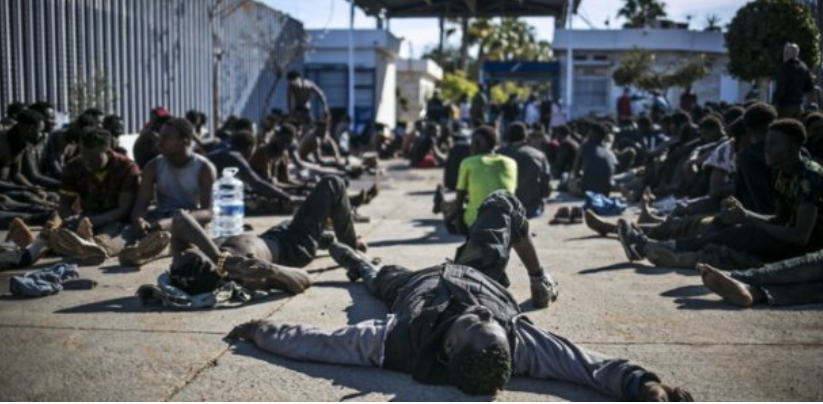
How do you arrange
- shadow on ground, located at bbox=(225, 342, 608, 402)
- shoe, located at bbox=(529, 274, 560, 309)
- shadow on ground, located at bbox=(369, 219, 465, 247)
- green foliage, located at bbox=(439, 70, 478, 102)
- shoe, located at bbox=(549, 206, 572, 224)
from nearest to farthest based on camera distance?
shadow on ground, located at bbox=(225, 342, 608, 402)
shoe, located at bbox=(529, 274, 560, 309)
shadow on ground, located at bbox=(369, 219, 465, 247)
shoe, located at bbox=(549, 206, 572, 224)
green foliage, located at bbox=(439, 70, 478, 102)

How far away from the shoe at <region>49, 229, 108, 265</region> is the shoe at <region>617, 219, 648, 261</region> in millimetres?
4728

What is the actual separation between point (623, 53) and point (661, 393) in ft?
104

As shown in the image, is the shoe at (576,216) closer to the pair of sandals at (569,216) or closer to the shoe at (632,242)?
the pair of sandals at (569,216)

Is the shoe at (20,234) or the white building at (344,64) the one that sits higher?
the white building at (344,64)

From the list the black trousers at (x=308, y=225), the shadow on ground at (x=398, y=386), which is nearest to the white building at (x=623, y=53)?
the black trousers at (x=308, y=225)

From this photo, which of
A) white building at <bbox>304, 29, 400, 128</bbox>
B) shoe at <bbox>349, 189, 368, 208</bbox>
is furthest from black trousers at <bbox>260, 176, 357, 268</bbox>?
white building at <bbox>304, 29, 400, 128</bbox>

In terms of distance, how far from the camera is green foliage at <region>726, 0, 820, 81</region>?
16.1 m

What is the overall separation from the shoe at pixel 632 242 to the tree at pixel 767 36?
881cm

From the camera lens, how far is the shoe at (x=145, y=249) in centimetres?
802

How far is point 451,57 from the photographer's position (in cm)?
7681

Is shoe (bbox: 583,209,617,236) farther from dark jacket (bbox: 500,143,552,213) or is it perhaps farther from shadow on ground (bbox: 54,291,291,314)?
shadow on ground (bbox: 54,291,291,314)

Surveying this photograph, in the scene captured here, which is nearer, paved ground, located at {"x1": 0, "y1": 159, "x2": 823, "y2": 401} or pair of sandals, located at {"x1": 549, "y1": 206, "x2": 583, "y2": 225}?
paved ground, located at {"x1": 0, "y1": 159, "x2": 823, "y2": 401}

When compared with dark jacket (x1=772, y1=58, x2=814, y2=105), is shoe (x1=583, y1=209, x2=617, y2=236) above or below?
below

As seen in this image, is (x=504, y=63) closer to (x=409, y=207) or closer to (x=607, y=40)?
(x=607, y=40)
